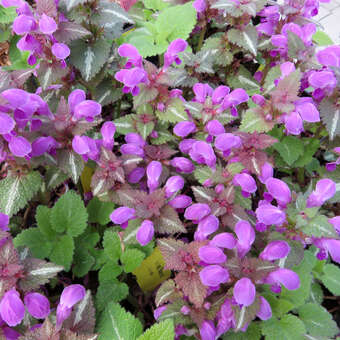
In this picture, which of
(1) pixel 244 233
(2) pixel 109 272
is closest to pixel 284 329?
(1) pixel 244 233

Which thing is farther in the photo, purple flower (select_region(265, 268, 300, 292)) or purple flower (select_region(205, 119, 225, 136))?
purple flower (select_region(205, 119, 225, 136))

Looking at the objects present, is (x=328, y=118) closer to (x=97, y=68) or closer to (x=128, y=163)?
(x=128, y=163)

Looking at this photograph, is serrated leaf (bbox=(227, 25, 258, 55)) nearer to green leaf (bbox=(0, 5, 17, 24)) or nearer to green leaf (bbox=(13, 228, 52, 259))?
green leaf (bbox=(13, 228, 52, 259))

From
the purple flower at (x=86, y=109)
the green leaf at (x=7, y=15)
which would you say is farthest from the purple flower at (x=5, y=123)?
the green leaf at (x=7, y=15)

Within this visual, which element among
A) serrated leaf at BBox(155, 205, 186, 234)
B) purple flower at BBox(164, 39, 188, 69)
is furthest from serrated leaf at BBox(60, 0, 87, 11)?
serrated leaf at BBox(155, 205, 186, 234)

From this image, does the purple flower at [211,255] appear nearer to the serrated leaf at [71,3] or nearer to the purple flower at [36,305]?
the purple flower at [36,305]

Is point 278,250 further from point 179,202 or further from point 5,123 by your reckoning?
point 5,123
